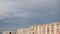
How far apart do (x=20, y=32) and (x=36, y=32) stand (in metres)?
10.4

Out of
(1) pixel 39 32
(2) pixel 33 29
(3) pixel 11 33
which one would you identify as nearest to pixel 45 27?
(1) pixel 39 32

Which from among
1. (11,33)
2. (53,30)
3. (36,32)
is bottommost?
(11,33)

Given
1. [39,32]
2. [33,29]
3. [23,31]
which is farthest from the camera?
[23,31]

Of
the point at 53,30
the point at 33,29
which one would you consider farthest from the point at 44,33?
the point at 33,29

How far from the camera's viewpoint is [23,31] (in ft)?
88.0

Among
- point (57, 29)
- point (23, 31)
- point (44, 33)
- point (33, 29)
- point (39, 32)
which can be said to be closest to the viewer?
point (57, 29)

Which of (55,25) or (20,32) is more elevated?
(55,25)

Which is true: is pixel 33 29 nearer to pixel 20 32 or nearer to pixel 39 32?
pixel 39 32

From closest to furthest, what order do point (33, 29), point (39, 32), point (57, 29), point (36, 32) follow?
point (57, 29)
point (39, 32)
point (36, 32)
point (33, 29)

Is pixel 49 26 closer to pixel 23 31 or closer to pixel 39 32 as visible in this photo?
pixel 39 32

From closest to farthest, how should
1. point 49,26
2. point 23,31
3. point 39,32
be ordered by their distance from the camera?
point 49,26, point 39,32, point 23,31

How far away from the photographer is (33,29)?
1864 cm

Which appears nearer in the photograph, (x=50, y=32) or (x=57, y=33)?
(x=57, y=33)

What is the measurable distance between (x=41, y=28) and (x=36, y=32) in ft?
6.14
